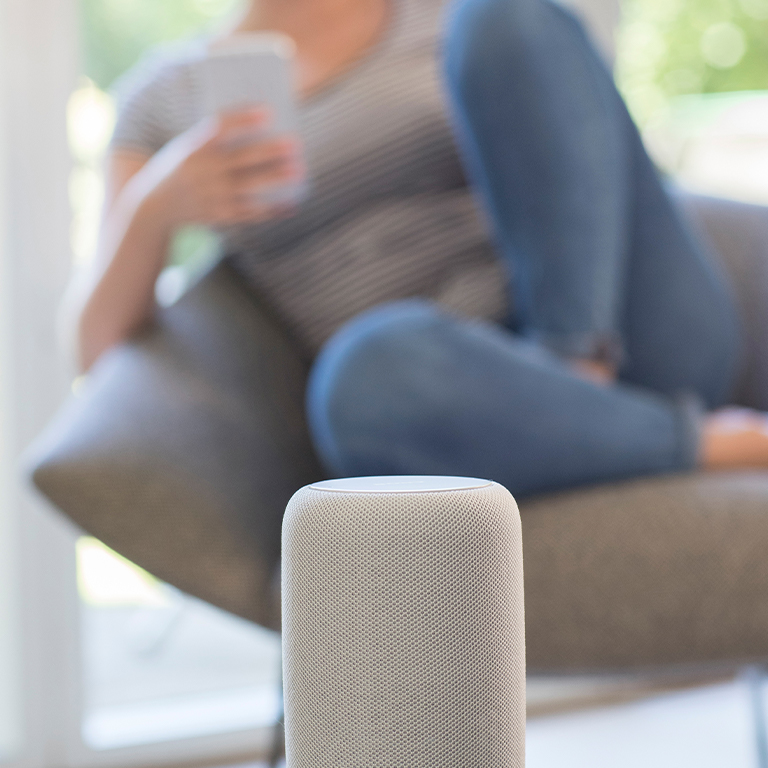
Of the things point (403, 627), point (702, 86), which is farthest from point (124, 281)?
point (702, 86)

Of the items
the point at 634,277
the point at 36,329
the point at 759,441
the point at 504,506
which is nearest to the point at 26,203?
the point at 36,329

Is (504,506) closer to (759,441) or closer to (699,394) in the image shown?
(759,441)

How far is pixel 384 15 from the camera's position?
1.18 m

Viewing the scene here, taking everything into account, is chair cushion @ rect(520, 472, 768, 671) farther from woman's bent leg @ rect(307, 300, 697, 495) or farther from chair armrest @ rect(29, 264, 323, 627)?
chair armrest @ rect(29, 264, 323, 627)

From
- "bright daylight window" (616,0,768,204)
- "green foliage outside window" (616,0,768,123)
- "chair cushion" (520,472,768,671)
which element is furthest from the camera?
"green foliage outside window" (616,0,768,123)

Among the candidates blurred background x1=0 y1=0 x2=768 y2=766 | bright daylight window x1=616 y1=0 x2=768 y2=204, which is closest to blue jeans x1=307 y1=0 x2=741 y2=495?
bright daylight window x1=616 y1=0 x2=768 y2=204


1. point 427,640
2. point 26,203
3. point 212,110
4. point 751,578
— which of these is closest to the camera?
point 427,640

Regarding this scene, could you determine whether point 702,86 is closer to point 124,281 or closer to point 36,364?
point 36,364

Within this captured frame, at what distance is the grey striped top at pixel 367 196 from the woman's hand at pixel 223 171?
0.12m

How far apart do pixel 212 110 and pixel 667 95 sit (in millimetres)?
2210

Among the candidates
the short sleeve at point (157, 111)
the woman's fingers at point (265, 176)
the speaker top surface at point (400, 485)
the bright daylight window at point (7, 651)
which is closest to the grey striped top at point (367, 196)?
the short sleeve at point (157, 111)

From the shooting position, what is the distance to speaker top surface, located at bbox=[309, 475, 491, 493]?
0.32 metres

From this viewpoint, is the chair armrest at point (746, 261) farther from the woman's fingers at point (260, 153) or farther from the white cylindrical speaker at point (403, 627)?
the white cylindrical speaker at point (403, 627)

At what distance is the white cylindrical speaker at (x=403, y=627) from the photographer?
304mm
